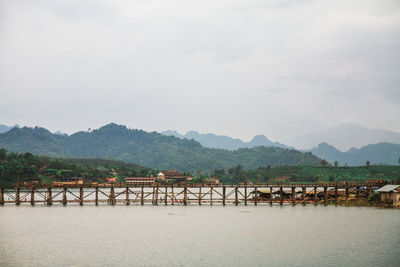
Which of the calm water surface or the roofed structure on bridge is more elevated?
the roofed structure on bridge

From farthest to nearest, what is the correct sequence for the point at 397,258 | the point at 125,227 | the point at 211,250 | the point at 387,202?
the point at 387,202
the point at 125,227
the point at 211,250
the point at 397,258

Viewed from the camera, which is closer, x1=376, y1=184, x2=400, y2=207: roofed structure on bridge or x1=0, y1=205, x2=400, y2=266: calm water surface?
x1=0, y1=205, x2=400, y2=266: calm water surface

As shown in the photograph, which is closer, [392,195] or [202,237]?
[202,237]

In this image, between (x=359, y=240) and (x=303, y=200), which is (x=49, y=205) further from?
(x=359, y=240)

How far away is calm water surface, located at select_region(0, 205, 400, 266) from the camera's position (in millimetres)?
45406

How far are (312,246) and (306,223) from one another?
734 inches

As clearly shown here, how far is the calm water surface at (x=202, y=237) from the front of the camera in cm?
4541

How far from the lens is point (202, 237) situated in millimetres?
59719

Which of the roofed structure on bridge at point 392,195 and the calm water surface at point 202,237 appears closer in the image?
the calm water surface at point 202,237

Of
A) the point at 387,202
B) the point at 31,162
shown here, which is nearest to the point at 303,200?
the point at 387,202

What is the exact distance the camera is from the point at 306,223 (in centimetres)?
7006

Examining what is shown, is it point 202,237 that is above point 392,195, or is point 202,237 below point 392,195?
below

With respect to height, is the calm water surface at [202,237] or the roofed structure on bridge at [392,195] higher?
the roofed structure on bridge at [392,195]

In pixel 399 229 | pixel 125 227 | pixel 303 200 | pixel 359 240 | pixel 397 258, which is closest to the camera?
pixel 397 258
